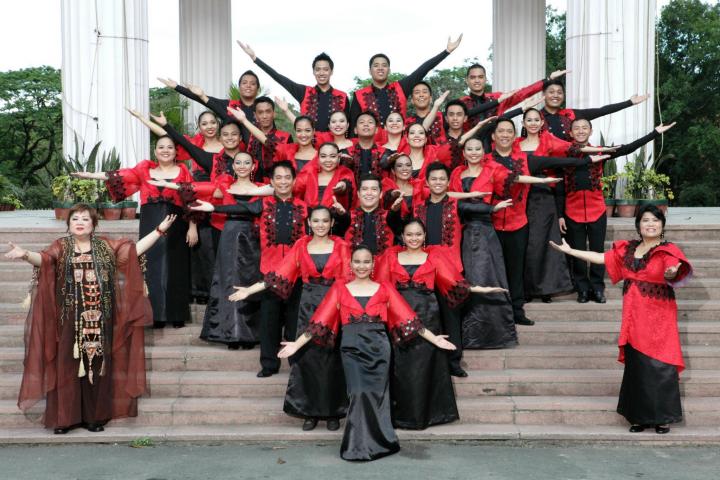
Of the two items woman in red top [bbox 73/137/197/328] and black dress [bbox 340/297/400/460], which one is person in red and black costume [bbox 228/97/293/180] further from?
black dress [bbox 340/297/400/460]

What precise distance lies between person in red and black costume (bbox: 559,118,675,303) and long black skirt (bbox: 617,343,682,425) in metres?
1.65

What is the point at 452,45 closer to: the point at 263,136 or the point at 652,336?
the point at 263,136

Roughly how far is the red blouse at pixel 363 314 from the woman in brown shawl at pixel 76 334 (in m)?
1.39

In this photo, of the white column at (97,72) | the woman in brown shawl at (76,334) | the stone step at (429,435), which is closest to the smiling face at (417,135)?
the stone step at (429,435)

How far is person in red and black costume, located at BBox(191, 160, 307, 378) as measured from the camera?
6996mm

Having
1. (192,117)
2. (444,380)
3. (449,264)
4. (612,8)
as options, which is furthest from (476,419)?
(192,117)

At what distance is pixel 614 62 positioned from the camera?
1012 cm

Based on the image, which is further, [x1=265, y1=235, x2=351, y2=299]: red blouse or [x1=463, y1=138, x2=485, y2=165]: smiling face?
[x1=463, y1=138, x2=485, y2=165]: smiling face

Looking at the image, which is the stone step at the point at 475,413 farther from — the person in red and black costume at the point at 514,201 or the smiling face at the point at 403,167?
the smiling face at the point at 403,167

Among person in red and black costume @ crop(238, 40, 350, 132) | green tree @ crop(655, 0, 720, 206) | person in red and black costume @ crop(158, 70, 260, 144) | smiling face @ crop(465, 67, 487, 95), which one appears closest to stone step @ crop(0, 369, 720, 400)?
person in red and black costume @ crop(158, 70, 260, 144)

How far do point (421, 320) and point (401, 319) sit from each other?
0.37 m

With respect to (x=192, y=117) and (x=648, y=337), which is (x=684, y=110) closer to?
(x=192, y=117)

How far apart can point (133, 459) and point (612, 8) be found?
709cm

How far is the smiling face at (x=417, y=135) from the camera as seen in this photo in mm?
7645
